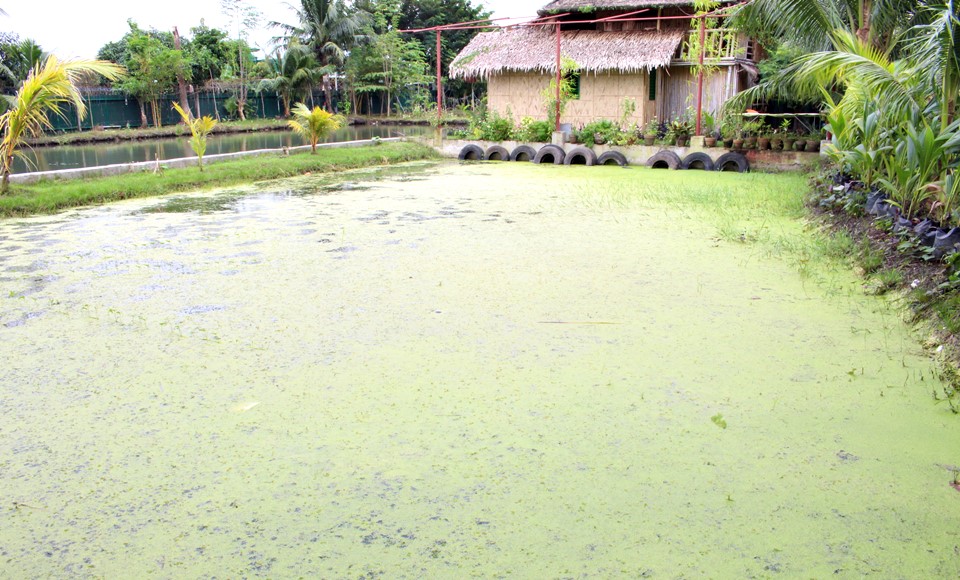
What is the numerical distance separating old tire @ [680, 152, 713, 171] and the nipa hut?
2501 millimetres

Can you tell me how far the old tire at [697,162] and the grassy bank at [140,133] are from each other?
43.4ft

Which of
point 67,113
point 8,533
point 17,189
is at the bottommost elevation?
point 8,533

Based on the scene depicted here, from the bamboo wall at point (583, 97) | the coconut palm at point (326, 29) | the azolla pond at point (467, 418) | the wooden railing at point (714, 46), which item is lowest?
the azolla pond at point (467, 418)

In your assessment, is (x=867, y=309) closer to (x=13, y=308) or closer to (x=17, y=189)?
(x=13, y=308)

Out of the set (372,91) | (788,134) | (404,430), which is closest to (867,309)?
(404,430)

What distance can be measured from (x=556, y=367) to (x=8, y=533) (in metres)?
1.84

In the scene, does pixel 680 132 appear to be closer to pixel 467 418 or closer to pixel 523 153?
pixel 523 153

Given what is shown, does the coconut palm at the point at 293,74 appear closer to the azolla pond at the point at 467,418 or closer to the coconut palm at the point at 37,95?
the coconut palm at the point at 37,95

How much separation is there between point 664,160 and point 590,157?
104cm

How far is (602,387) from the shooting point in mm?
2824

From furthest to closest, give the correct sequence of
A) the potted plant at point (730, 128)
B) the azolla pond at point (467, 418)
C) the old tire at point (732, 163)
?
the potted plant at point (730, 128) → the old tire at point (732, 163) → the azolla pond at point (467, 418)

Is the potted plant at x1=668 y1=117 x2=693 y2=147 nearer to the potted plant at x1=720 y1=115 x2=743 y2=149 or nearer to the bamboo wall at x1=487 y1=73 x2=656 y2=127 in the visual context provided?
the potted plant at x1=720 y1=115 x2=743 y2=149

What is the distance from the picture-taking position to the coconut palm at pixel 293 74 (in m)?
22.1

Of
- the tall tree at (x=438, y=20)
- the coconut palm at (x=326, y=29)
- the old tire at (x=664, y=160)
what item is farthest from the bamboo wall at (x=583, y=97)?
the tall tree at (x=438, y=20)
